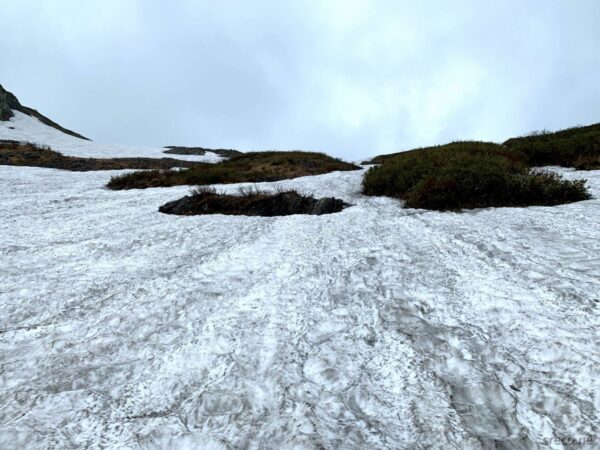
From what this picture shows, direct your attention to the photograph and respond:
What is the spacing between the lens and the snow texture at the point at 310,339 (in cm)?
264

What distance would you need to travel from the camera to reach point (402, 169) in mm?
12633

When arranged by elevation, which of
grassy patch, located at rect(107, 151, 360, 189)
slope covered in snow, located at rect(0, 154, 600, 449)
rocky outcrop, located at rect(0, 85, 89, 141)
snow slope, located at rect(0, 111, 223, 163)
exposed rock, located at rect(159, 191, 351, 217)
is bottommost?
slope covered in snow, located at rect(0, 154, 600, 449)

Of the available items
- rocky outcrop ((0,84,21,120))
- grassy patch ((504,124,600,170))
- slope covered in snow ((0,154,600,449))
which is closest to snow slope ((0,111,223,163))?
rocky outcrop ((0,84,21,120))

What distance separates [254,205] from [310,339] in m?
7.09

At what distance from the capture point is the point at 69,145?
3538cm

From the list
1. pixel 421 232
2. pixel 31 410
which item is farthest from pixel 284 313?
pixel 421 232

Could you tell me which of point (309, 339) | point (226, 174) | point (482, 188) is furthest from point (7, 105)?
point (309, 339)

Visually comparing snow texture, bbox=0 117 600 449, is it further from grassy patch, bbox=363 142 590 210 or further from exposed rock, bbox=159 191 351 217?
exposed rock, bbox=159 191 351 217

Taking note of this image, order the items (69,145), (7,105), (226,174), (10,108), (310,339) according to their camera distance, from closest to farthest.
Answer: (310,339), (226,174), (69,145), (7,105), (10,108)

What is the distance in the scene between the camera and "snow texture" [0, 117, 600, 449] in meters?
2.64

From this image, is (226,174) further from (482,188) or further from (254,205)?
(482,188)

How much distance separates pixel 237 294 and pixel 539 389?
344cm

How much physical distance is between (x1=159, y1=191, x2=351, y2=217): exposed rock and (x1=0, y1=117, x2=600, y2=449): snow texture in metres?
3.17

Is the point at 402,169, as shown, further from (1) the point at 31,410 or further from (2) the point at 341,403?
(1) the point at 31,410
